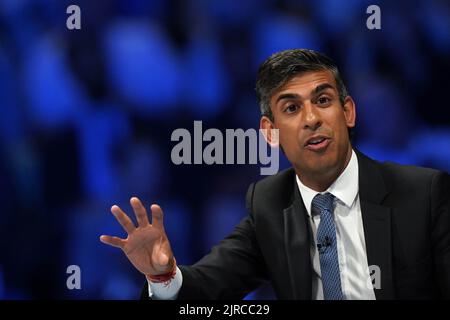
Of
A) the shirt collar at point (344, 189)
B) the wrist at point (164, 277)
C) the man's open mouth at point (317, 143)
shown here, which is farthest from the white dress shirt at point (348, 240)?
the wrist at point (164, 277)

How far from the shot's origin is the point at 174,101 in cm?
235

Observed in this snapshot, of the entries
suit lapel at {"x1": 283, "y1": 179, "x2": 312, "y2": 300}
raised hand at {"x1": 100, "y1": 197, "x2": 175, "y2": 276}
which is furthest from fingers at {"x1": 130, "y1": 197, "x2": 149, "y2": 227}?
suit lapel at {"x1": 283, "y1": 179, "x2": 312, "y2": 300}

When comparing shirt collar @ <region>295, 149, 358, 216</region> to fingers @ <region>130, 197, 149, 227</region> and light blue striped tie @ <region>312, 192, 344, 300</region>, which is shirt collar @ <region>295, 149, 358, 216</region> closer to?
light blue striped tie @ <region>312, 192, 344, 300</region>

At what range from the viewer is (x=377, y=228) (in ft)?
6.00

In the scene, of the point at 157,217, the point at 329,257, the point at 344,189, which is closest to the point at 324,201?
the point at 344,189

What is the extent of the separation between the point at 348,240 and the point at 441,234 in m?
0.28

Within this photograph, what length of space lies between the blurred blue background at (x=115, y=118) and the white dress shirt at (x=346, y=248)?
49 cm

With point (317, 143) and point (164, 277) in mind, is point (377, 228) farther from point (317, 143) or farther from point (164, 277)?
point (164, 277)

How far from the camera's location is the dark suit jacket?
1805 mm

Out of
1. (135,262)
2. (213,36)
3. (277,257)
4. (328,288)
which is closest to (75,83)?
(213,36)
